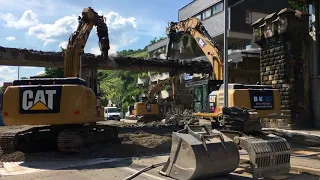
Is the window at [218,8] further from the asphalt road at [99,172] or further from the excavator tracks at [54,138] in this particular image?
the asphalt road at [99,172]

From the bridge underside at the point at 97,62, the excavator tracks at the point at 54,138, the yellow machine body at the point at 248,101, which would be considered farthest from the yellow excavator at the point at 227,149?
the bridge underside at the point at 97,62

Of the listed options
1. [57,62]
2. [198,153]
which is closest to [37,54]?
[57,62]

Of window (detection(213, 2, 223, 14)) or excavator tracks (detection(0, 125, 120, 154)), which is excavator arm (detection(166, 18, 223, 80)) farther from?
window (detection(213, 2, 223, 14))

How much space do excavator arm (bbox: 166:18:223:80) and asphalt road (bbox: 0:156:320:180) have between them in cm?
999

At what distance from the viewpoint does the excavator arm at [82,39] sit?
15.7 metres

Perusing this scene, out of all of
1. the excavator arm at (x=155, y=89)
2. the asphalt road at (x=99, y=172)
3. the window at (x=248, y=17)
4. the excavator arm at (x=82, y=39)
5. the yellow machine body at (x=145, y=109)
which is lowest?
the asphalt road at (x=99, y=172)

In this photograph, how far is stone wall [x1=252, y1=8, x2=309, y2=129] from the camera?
65.6 feet

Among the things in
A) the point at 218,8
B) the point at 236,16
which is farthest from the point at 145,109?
the point at 218,8

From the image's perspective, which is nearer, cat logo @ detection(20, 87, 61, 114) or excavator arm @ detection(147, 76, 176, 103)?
cat logo @ detection(20, 87, 61, 114)

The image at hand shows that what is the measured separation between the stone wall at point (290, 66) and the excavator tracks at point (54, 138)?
420 inches

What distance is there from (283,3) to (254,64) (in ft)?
61.5

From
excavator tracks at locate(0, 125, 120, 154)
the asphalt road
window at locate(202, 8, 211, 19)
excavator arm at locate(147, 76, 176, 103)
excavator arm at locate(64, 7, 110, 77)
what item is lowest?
the asphalt road

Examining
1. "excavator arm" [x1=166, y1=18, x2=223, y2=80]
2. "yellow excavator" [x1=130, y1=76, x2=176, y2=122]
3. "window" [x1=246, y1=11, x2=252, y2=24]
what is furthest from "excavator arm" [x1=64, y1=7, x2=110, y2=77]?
"window" [x1=246, y1=11, x2=252, y2=24]

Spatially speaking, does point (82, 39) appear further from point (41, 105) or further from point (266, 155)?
point (266, 155)
